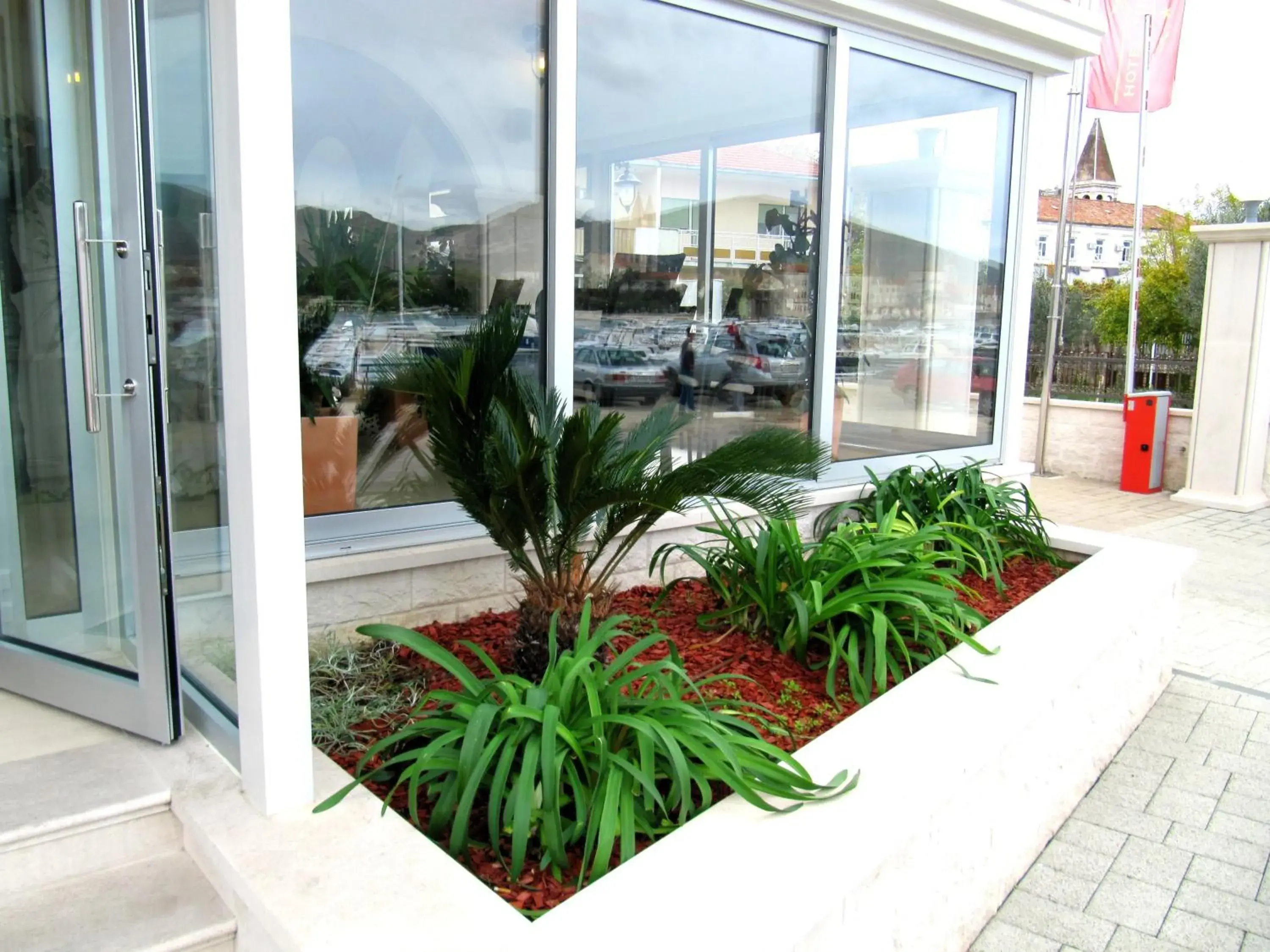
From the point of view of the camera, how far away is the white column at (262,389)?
6.08 ft

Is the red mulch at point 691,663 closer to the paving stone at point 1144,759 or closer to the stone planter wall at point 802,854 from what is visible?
the stone planter wall at point 802,854

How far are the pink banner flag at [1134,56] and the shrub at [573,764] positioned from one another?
12.1 meters

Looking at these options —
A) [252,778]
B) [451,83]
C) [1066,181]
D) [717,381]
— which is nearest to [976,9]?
[717,381]

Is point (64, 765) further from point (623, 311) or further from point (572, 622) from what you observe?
point (623, 311)

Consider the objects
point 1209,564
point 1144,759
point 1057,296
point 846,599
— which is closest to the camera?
point 846,599

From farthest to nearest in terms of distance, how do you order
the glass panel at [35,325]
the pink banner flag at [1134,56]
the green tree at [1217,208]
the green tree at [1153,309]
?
the green tree at [1217,208]
the green tree at [1153,309]
the pink banner flag at [1134,56]
the glass panel at [35,325]

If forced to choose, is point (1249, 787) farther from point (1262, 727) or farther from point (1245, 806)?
point (1262, 727)

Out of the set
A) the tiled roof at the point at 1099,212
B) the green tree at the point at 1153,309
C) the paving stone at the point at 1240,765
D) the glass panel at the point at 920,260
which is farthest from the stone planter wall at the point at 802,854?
the tiled roof at the point at 1099,212

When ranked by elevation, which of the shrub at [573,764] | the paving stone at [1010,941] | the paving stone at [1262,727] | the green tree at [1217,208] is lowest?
the paving stone at [1010,941]

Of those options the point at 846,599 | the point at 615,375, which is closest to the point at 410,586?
the point at 615,375

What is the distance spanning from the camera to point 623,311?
411 centimetres

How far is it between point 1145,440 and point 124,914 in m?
9.53

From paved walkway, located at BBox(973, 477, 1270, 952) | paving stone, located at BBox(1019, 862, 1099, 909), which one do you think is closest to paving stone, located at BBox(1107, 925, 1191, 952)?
paved walkway, located at BBox(973, 477, 1270, 952)

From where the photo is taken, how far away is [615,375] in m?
4.12
